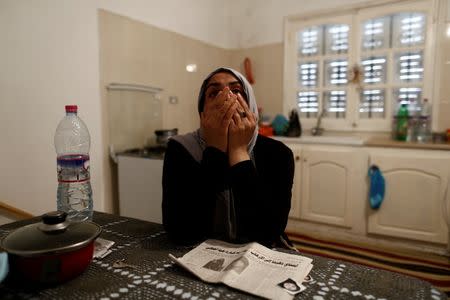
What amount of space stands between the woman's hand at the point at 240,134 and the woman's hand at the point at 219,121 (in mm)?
17

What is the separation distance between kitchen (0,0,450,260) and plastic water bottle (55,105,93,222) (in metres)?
0.11

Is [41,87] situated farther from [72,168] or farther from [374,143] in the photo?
[374,143]

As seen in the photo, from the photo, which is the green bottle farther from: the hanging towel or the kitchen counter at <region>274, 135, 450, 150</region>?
the hanging towel

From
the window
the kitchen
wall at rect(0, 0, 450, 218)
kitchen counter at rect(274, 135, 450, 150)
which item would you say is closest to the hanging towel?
kitchen counter at rect(274, 135, 450, 150)

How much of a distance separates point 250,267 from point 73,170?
59cm

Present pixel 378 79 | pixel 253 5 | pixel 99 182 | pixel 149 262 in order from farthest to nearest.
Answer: pixel 253 5, pixel 378 79, pixel 99 182, pixel 149 262

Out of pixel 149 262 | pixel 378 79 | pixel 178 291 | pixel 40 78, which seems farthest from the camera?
pixel 378 79

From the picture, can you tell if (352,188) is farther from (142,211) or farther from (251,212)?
(251,212)

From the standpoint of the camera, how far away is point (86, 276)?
66 cm

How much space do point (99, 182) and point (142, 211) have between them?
14.7 inches

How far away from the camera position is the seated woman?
0.95 meters

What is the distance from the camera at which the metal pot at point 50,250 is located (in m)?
0.59

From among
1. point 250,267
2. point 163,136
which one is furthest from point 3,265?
point 163,136

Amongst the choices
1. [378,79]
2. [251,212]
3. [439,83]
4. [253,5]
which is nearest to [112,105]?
[251,212]
